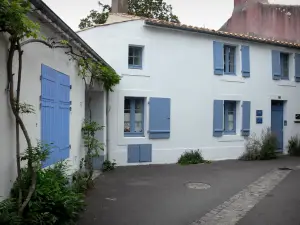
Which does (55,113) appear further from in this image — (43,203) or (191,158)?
(191,158)

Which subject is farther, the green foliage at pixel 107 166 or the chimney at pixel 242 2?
the chimney at pixel 242 2

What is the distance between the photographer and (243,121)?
13.2m

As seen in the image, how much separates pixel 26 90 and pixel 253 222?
4.05 metres

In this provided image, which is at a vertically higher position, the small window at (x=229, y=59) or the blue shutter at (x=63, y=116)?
the small window at (x=229, y=59)

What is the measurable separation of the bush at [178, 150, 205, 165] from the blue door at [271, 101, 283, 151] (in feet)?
13.9

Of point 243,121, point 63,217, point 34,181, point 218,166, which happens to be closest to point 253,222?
point 63,217

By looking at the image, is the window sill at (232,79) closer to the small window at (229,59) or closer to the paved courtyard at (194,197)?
the small window at (229,59)

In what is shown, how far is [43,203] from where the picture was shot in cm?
387

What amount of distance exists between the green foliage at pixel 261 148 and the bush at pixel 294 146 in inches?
60.7

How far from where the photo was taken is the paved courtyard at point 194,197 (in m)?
5.40

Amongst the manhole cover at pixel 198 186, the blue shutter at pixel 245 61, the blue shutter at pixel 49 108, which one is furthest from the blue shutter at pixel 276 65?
the blue shutter at pixel 49 108

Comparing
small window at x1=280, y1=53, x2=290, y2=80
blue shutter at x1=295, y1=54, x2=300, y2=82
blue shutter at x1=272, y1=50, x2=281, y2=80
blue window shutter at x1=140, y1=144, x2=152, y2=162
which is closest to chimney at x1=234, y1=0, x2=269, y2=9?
small window at x1=280, y1=53, x2=290, y2=80

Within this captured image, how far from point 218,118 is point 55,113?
8.20 m

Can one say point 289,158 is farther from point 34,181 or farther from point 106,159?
point 34,181
